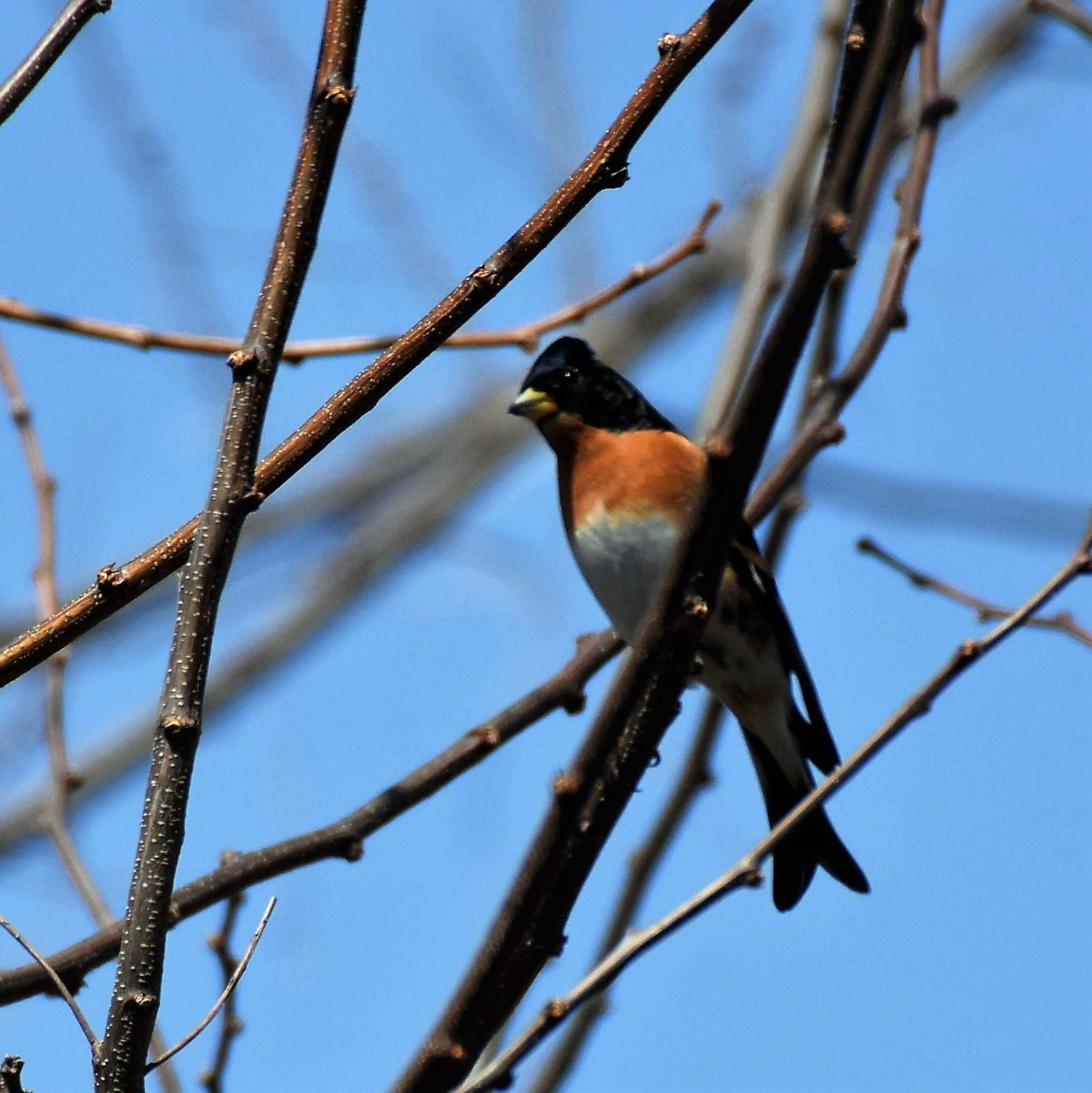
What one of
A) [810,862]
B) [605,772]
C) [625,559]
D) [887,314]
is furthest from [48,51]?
[810,862]

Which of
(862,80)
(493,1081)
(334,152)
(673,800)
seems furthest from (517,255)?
(673,800)

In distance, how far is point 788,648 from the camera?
13.4 ft

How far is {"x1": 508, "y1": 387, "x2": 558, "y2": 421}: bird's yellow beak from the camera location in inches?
173

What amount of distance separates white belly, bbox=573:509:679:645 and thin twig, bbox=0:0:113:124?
2.15 meters

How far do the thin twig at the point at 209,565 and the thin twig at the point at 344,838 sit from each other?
458mm

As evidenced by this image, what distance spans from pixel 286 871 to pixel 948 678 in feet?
3.99

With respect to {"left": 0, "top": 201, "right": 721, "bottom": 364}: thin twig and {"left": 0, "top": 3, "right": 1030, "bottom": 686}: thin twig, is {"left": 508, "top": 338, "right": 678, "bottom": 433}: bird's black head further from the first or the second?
{"left": 0, "top": 3, "right": 1030, "bottom": 686}: thin twig

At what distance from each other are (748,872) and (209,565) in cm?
67

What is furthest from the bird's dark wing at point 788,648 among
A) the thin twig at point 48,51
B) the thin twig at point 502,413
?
the thin twig at point 502,413

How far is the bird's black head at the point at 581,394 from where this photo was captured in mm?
4406

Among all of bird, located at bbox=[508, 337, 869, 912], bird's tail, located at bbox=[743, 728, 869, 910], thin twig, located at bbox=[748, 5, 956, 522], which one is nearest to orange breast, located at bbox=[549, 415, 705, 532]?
bird, located at bbox=[508, 337, 869, 912]

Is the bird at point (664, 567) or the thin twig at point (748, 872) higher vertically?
the bird at point (664, 567)

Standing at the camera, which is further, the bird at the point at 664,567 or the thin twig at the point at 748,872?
the bird at the point at 664,567

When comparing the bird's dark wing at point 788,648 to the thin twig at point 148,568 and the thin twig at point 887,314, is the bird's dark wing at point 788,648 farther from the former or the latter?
the thin twig at point 148,568
